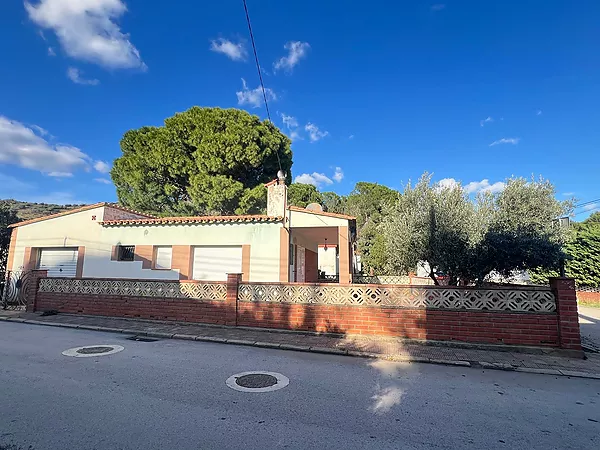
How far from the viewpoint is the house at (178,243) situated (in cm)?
1305

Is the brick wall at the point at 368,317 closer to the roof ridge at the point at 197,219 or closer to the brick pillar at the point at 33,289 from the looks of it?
the brick pillar at the point at 33,289

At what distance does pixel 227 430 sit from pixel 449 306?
5.96 m

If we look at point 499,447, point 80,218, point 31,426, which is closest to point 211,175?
point 80,218

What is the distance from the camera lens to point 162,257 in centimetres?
1442

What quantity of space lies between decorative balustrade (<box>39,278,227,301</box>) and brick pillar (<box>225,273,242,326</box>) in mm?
194

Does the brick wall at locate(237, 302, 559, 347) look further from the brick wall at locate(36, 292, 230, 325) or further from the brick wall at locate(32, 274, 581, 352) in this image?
the brick wall at locate(36, 292, 230, 325)

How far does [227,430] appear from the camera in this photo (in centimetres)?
327

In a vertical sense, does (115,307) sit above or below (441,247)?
below

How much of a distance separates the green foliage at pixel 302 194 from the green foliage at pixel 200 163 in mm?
8048

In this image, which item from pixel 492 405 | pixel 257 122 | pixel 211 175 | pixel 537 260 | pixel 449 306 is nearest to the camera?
pixel 492 405

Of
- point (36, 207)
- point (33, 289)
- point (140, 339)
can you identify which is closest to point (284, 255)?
point (140, 339)

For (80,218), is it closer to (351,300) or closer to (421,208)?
(351,300)

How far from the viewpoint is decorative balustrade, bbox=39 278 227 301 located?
9617 millimetres

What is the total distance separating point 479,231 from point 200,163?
16.8m
